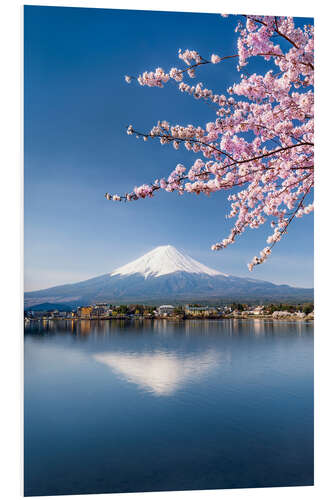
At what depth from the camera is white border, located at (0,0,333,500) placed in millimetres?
2148

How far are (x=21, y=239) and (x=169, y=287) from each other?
5.74 ft

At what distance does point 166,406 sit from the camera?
3045 mm

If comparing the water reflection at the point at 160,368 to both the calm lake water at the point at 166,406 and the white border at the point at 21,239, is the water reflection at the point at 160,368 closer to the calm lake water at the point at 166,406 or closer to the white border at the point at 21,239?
the calm lake water at the point at 166,406

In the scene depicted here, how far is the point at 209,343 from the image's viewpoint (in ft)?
13.8

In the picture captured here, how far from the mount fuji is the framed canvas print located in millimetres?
20

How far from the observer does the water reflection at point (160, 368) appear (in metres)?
3.39

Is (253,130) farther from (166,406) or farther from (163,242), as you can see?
(166,406)

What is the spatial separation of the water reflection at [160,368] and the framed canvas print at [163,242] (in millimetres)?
26

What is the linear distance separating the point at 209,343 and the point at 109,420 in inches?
65.9

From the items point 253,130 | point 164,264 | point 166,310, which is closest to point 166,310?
point 166,310

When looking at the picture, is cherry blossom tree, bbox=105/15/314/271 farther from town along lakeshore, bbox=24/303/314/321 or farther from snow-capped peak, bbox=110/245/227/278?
town along lakeshore, bbox=24/303/314/321

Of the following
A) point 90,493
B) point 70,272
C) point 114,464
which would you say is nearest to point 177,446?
point 114,464

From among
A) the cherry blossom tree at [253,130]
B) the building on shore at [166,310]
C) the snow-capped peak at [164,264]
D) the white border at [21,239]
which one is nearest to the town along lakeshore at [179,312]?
the building on shore at [166,310]
